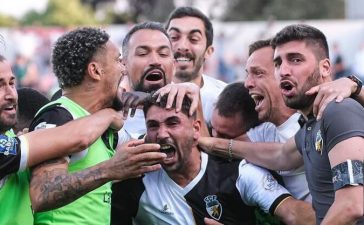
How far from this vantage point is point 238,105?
6.50 m

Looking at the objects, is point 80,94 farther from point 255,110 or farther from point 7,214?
point 255,110

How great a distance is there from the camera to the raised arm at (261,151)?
5.83m

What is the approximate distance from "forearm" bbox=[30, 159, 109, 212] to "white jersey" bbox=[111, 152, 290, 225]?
1036 millimetres

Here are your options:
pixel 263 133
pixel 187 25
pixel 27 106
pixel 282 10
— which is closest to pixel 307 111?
pixel 263 133

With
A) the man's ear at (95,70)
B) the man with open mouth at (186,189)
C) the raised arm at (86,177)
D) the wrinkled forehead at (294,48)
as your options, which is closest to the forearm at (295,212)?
the man with open mouth at (186,189)

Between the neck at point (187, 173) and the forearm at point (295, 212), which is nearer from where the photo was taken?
the forearm at point (295, 212)

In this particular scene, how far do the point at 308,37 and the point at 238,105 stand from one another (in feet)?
3.54

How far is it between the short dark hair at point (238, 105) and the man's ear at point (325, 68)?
3.40 feet

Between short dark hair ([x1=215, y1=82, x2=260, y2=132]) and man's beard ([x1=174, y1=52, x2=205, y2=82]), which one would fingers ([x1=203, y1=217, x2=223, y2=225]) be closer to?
short dark hair ([x1=215, y1=82, x2=260, y2=132])

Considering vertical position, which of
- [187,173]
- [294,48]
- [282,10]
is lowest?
[282,10]

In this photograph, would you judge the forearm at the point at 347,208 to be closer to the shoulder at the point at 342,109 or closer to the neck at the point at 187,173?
the shoulder at the point at 342,109

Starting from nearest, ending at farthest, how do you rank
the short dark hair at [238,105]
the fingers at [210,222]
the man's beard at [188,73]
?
the fingers at [210,222] → the short dark hair at [238,105] → the man's beard at [188,73]

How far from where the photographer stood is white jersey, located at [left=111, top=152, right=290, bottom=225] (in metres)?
5.69

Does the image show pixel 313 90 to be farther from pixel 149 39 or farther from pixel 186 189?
pixel 149 39
